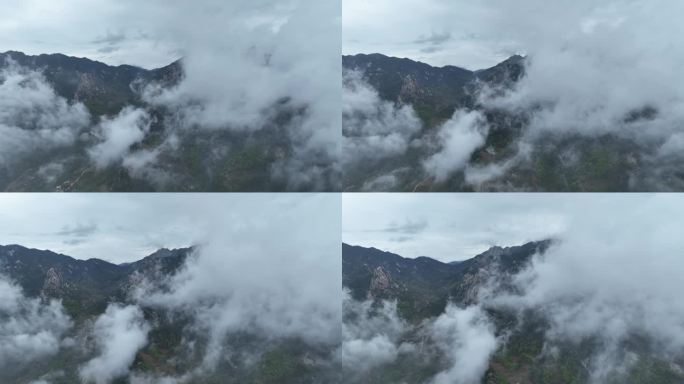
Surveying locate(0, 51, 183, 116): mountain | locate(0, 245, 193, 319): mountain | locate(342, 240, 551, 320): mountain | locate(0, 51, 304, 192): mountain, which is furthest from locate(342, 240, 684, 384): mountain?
locate(0, 51, 183, 116): mountain

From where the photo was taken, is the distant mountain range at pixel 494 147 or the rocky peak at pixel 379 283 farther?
the rocky peak at pixel 379 283

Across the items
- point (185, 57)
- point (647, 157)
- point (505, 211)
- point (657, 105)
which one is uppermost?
point (185, 57)

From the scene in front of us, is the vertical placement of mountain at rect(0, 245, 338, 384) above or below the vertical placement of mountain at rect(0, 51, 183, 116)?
below

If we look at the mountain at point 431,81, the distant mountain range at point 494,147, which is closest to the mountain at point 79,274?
the distant mountain range at point 494,147

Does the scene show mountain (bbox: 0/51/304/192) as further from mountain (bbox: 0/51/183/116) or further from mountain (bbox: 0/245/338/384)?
mountain (bbox: 0/245/338/384)

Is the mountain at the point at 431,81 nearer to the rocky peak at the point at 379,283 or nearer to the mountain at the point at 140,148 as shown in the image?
the mountain at the point at 140,148

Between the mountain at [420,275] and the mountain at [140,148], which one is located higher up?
the mountain at [140,148]

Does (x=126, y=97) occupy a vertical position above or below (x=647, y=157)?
above

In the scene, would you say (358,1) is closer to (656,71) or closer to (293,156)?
(293,156)

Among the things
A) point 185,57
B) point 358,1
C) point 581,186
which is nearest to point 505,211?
point 581,186
